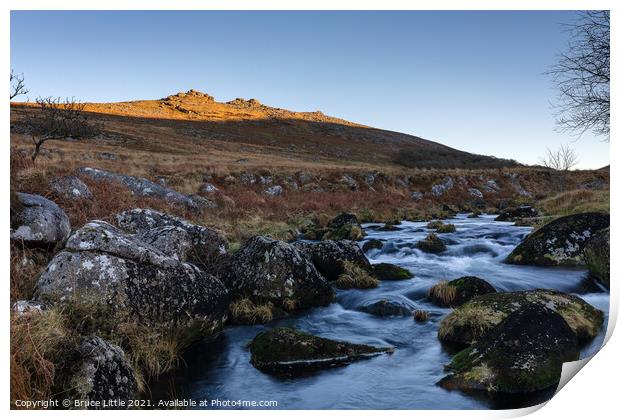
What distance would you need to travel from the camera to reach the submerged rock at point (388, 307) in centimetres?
911

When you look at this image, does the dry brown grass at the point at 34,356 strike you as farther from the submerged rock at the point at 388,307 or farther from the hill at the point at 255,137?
the hill at the point at 255,137

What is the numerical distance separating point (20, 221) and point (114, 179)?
8.95 metres

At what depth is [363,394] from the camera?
18.4 ft

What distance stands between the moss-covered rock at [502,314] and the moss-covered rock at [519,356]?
1017mm

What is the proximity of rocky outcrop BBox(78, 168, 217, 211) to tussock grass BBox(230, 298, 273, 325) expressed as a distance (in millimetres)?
8749

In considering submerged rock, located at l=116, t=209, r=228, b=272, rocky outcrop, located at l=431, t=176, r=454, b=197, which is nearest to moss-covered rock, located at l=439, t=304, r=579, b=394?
submerged rock, located at l=116, t=209, r=228, b=272

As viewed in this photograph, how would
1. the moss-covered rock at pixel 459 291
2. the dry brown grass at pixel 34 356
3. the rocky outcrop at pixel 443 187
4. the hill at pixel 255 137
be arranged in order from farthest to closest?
the hill at pixel 255 137, the rocky outcrop at pixel 443 187, the moss-covered rock at pixel 459 291, the dry brown grass at pixel 34 356

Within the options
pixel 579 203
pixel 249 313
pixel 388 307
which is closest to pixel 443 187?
pixel 579 203

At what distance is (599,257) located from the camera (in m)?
8.98

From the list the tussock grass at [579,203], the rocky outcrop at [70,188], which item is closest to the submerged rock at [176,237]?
the rocky outcrop at [70,188]

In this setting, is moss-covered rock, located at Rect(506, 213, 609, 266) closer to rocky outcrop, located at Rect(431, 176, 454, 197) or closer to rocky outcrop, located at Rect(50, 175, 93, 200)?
rocky outcrop, located at Rect(50, 175, 93, 200)

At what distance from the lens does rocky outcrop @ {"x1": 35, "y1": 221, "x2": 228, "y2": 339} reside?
622 cm

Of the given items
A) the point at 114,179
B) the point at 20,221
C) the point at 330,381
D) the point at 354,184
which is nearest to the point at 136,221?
the point at 20,221
